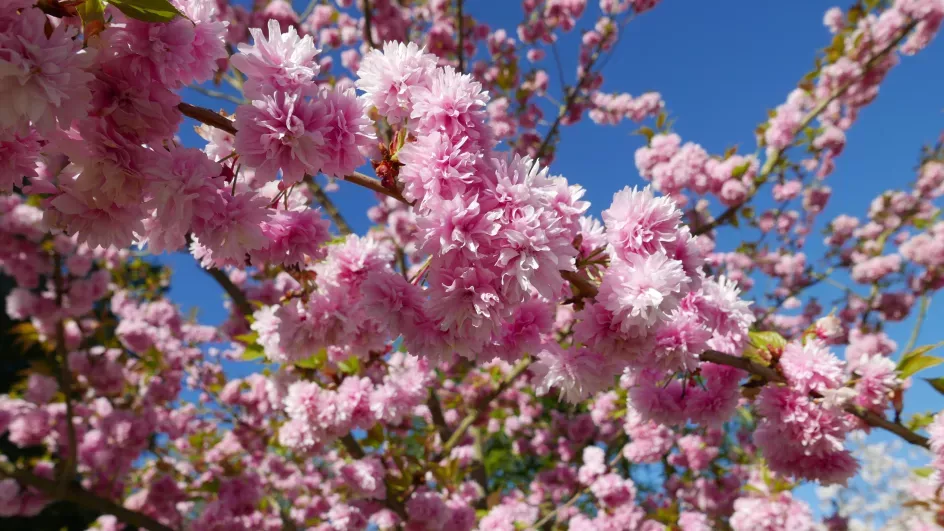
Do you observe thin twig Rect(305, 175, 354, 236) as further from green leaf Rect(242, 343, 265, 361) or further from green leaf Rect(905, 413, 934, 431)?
green leaf Rect(905, 413, 934, 431)

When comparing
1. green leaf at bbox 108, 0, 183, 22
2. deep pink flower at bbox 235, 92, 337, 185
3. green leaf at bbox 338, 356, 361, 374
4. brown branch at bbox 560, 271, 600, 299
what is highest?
green leaf at bbox 338, 356, 361, 374

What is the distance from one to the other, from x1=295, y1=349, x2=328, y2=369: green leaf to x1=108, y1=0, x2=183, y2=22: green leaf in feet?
6.28

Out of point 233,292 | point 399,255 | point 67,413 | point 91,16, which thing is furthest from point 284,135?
point 67,413

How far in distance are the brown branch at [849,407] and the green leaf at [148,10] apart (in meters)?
1.65

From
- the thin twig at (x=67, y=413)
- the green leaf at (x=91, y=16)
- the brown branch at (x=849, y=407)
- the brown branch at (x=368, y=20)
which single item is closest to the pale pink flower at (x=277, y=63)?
the green leaf at (x=91, y=16)

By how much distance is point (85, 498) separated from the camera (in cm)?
333

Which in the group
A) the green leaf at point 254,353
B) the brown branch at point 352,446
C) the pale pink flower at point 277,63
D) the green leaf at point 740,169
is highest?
the green leaf at point 740,169

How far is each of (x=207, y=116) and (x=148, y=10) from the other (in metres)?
0.25

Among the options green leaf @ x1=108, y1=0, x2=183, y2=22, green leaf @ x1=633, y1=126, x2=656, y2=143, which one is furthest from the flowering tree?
green leaf @ x1=633, y1=126, x2=656, y2=143

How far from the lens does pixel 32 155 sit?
46.5 inches

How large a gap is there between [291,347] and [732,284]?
155cm

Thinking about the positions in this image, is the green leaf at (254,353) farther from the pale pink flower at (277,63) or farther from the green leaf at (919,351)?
the green leaf at (919,351)

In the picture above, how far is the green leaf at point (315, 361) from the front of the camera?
2.68 m

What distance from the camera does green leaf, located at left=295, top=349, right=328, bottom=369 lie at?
8.80ft
